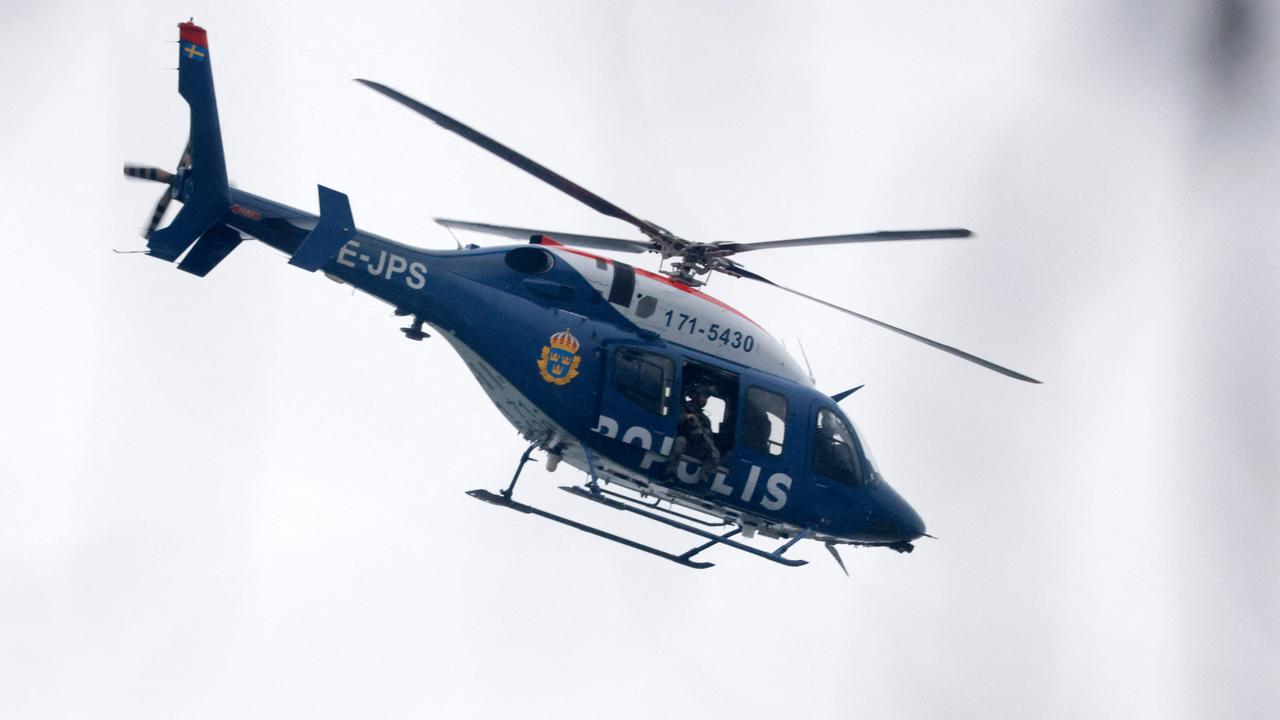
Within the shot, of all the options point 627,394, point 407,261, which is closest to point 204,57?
point 407,261

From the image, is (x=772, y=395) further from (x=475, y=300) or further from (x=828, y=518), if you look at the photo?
(x=475, y=300)

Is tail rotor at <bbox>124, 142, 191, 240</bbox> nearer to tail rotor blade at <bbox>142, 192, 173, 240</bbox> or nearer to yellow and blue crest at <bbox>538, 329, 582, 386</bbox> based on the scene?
tail rotor blade at <bbox>142, 192, 173, 240</bbox>

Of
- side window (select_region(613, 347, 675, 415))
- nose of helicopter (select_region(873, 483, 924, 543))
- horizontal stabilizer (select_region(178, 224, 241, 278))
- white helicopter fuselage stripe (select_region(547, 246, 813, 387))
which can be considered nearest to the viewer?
horizontal stabilizer (select_region(178, 224, 241, 278))

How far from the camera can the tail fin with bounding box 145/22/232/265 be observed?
15.2 m

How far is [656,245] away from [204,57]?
5747mm

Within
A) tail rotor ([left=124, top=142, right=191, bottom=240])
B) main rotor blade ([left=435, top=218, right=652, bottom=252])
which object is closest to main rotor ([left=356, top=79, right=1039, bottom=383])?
main rotor blade ([left=435, top=218, right=652, bottom=252])

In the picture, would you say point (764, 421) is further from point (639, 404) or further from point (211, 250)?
point (211, 250)

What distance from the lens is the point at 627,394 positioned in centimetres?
1698

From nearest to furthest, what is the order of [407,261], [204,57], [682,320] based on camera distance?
[204,57]
[407,261]
[682,320]

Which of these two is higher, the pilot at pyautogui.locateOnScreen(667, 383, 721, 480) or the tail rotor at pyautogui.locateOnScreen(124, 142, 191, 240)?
the tail rotor at pyautogui.locateOnScreen(124, 142, 191, 240)

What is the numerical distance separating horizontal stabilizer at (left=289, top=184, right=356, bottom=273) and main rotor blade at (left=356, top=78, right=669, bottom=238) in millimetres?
1765

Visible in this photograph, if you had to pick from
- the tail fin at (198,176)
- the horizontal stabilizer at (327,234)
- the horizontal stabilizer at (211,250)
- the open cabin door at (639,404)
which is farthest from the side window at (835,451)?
the tail fin at (198,176)

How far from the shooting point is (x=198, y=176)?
15.6 m

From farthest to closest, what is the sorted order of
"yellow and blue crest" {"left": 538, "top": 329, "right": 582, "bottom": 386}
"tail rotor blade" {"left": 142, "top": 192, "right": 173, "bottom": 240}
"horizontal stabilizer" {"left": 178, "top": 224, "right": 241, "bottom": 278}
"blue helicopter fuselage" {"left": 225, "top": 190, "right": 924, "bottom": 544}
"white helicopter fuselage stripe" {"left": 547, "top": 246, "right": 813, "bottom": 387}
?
"white helicopter fuselage stripe" {"left": 547, "top": 246, "right": 813, "bottom": 387}, "yellow and blue crest" {"left": 538, "top": 329, "right": 582, "bottom": 386}, "blue helicopter fuselage" {"left": 225, "top": 190, "right": 924, "bottom": 544}, "horizontal stabilizer" {"left": 178, "top": 224, "right": 241, "bottom": 278}, "tail rotor blade" {"left": 142, "top": 192, "right": 173, "bottom": 240}
